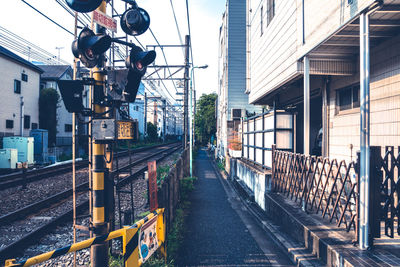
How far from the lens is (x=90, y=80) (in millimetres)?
3430

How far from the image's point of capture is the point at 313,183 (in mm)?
6785

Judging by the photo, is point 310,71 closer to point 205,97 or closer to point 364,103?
point 364,103

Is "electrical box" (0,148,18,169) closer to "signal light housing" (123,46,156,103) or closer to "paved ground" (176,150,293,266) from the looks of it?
"paved ground" (176,150,293,266)

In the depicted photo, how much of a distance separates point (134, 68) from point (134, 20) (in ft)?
2.42

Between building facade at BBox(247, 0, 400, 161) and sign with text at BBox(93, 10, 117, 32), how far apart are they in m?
3.88

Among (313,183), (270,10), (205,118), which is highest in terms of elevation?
(270,10)

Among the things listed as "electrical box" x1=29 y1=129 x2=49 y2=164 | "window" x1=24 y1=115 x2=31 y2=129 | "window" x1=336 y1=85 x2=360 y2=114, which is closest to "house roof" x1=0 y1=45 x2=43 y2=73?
"window" x1=24 y1=115 x2=31 y2=129

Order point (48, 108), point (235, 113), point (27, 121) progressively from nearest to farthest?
point (235, 113)
point (27, 121)
point (48, 108)

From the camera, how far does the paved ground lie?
5027 millimetres

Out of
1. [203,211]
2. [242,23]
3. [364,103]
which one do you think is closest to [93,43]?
[364,103]

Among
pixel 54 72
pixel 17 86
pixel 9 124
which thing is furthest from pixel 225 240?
pixel 54 72

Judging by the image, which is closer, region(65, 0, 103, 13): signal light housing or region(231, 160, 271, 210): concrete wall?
region(65, 0, 103, 13): signal light housing

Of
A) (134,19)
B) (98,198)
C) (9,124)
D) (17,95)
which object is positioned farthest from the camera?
(17,95)

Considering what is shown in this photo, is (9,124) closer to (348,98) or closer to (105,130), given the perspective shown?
(105,130)
